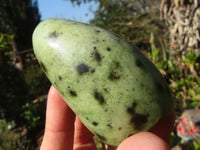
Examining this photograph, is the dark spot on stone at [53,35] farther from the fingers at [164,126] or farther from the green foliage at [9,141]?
the green foliage at [9,141]

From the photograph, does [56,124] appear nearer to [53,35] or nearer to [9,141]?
[53,35]

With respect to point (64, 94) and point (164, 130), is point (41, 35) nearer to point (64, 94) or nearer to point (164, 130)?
point (64, 94)

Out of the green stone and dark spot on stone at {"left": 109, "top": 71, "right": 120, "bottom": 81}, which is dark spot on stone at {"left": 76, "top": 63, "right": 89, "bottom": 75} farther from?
dark spot on stone at {"left": 109, "top": 71, "right": 120, "bottom": 81}

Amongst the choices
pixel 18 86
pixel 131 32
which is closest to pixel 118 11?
pixel 131 32

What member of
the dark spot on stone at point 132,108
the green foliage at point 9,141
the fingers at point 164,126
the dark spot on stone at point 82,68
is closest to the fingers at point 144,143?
the dark spot on stone at point 132,108

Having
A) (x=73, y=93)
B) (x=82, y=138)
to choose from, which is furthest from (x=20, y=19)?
(x=73, y=93)

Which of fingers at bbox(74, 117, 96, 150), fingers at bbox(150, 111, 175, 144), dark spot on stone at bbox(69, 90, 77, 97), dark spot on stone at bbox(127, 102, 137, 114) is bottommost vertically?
fingers at bbox(74, 117, 96, 150)

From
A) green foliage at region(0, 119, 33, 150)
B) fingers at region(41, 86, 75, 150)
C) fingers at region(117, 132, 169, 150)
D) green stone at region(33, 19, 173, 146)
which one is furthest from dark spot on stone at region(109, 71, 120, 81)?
green foliage at region(0, 119, 33, 150)
